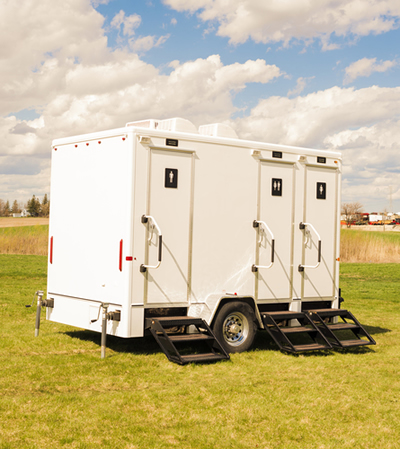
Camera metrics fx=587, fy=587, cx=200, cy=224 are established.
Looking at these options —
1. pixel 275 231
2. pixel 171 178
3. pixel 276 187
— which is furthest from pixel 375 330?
pixel 171 178

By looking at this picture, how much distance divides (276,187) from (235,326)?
2254 millimetres

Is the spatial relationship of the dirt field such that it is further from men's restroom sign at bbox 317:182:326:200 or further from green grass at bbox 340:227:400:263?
men's restroom sign at bbox 317:182:326:200

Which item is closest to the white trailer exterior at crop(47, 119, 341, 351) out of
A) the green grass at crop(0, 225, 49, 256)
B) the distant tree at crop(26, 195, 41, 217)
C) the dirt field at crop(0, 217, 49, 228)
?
the green grass at crop(0, 225, 49, 256)

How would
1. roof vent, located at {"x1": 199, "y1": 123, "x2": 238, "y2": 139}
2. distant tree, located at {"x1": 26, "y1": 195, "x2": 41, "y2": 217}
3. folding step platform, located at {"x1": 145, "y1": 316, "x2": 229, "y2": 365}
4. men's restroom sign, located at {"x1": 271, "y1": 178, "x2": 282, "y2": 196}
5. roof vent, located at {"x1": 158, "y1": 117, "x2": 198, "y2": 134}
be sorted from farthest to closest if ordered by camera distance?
distant tree, located at {"x1": 26, "y1": 195, "x2": 41, "y2": 217} → men's restroom sign, located at {"x1": 271, "y1": 178, "x2": 282, "y2": 196} → roof vent, located at {"x1": 199, "y1": 123, "x2": 238, "y2": 139} → roof vent, located at {"x1": 158, "y1": 117, "x2": 198, "y2": 134} → folding step platform, located at {"x1": 145, "y1": 316, "x2": 229, "y2": 365}

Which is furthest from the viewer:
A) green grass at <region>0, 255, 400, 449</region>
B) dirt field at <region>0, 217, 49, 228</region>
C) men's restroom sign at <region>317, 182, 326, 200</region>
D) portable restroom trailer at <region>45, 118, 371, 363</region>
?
dirt field at <region>0, 217, 49, 228</region>

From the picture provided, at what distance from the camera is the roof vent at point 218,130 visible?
28.7 feet

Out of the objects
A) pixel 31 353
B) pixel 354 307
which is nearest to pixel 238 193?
pixel 31 353

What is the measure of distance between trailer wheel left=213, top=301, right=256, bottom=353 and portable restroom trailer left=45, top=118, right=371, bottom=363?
0.02 metres

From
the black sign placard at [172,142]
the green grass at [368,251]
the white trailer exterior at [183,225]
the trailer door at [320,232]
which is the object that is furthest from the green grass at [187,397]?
the green grass at [368,251]

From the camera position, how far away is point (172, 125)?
827 cm

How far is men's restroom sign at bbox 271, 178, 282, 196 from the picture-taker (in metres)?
9.14

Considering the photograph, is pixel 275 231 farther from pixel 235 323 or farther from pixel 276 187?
pixel 235 323

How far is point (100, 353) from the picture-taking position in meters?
8.23

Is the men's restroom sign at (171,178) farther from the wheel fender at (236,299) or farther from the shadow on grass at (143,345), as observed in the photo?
the shadow on grass at (143,345)
